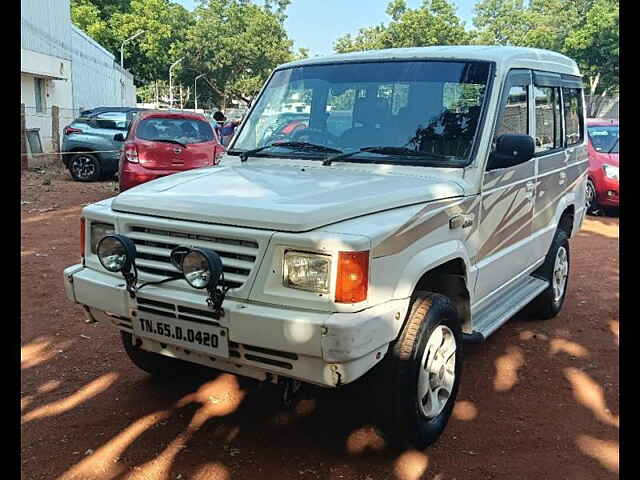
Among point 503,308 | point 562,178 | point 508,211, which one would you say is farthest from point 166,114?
point 503,308

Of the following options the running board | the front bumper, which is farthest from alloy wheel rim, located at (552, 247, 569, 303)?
the front bumper

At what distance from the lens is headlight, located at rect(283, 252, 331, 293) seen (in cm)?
276

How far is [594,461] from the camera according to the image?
3342 mm

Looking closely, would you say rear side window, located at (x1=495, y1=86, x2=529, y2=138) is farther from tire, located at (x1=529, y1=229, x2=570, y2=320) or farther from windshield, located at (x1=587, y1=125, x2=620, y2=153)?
windshield, located at (x1=587, y1=125, x2=620, y2=153)

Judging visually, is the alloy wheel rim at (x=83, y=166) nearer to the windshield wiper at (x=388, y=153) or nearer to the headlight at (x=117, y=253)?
the windshield wiper at (x=388, y=153)

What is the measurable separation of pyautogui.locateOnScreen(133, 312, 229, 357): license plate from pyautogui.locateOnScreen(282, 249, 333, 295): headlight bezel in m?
0.38

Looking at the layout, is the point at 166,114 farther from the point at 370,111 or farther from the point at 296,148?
the point at 370,111

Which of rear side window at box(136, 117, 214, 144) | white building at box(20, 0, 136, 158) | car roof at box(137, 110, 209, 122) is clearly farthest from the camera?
white building at box(20, 0, 136, 158)

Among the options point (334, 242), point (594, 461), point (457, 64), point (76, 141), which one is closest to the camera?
point (334, 242)

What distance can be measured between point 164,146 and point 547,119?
7.08 m
